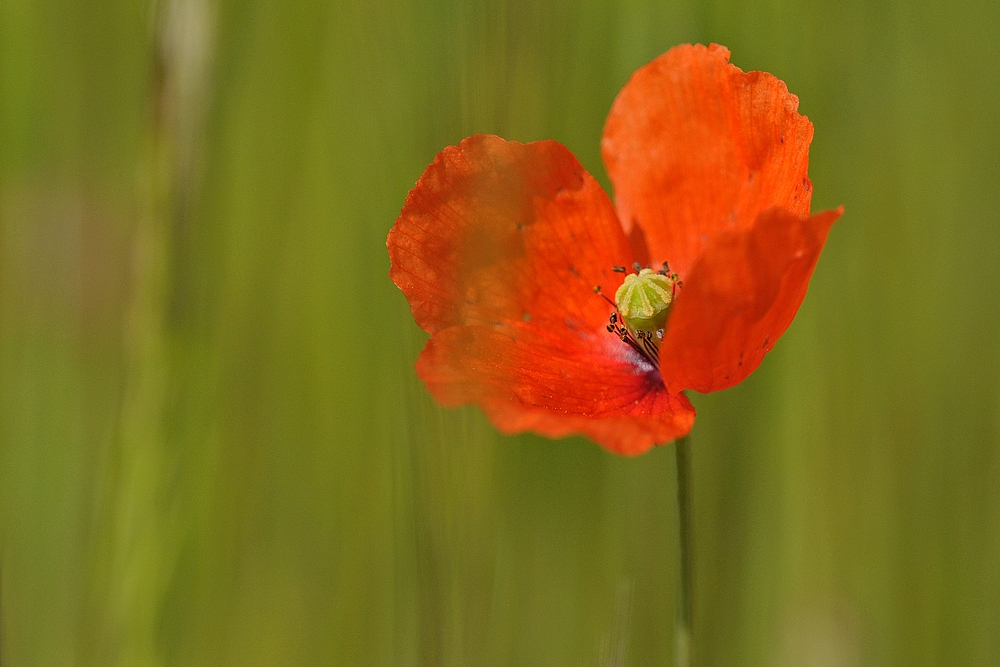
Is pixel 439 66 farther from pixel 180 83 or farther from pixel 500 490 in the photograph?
pixel 500 490

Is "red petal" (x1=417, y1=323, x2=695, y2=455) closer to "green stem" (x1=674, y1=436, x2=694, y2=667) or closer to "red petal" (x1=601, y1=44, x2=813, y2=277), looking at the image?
"green stem" (x1=674, y1=436, x2=694, y2=667)

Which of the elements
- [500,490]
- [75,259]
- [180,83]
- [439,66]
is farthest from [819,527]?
[75,259]

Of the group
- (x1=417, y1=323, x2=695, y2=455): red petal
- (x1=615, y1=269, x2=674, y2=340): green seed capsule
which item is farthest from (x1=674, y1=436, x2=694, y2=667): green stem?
(x1=615, y1=269, x2=674, y2=340): green seed capsule

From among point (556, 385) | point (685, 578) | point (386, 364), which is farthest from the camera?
point (386, 364)

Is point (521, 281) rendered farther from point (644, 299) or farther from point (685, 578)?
point (685, 578)

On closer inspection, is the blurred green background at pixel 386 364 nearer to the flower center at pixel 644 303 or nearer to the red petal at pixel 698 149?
the red petal at pixel 698 149

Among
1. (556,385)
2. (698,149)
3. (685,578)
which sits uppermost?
(698,149)

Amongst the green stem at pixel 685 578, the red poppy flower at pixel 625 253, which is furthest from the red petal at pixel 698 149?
the green stem at pixel 685 578

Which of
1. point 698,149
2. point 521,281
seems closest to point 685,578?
point 521,281

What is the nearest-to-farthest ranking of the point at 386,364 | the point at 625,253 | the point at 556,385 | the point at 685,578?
the point at 685,578 < the point at 556,385 < the point at 625,253 < the point at 386,364
